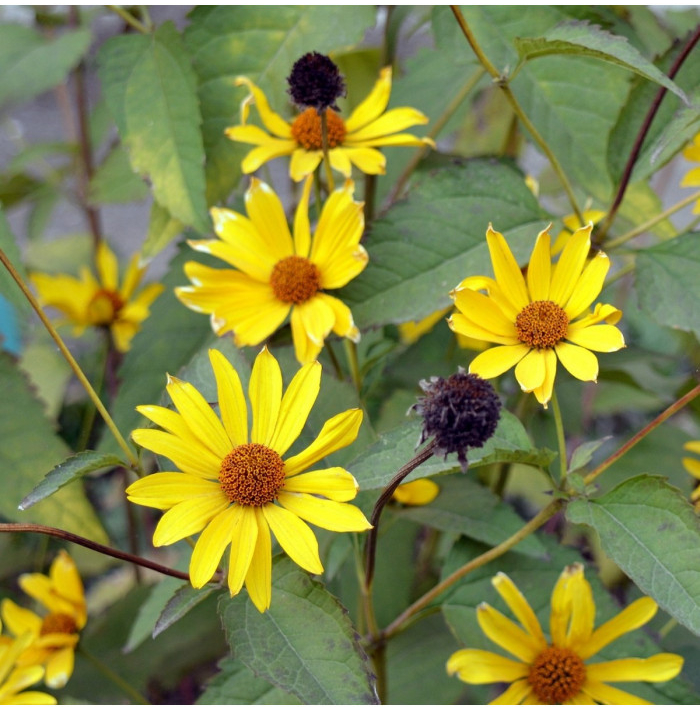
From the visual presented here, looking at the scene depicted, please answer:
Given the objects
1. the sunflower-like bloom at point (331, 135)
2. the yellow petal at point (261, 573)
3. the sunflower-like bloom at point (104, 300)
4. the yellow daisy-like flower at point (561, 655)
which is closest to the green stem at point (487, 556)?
the yellow daisy-like flower at point (561, 655)

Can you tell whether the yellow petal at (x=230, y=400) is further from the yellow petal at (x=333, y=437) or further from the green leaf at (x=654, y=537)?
the green leaf at (x=654, y=537)

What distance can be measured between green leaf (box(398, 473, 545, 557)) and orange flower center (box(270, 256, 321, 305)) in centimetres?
15

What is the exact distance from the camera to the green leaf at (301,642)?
409 millimetres

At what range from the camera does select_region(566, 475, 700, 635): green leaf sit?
40 cm

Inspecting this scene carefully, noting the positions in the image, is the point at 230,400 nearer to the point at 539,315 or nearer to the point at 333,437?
the point at 333,437

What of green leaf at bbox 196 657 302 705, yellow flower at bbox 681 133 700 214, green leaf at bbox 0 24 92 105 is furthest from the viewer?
green leaf at bbox 0 24 92 105

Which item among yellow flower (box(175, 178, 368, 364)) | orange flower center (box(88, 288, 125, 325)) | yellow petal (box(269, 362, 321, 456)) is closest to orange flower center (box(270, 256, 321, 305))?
yellow flower (box(175, 178, 368, 364))

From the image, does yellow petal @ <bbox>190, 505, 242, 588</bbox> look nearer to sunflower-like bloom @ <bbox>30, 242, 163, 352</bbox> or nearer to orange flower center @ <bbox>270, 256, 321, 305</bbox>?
orange flower center @ <bbox>270, 256, 321, 305</bbox>

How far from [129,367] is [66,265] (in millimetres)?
531

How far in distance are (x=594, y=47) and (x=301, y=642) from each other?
34 centimetres

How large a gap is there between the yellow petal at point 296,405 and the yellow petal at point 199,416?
3 centimetres

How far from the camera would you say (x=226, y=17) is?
2.02 ft

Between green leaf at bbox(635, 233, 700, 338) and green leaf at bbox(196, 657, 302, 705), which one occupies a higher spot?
green leaf at bbox(635, 233, 700, 338)

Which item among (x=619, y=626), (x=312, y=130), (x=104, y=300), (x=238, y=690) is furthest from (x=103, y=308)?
(x=619, y=626)
